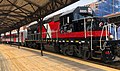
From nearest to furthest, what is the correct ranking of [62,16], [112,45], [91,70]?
[91,70]
[112,45]
[62,16]

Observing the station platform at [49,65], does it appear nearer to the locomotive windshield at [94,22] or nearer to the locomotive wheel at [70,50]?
the locomotive wheel at [70,50]

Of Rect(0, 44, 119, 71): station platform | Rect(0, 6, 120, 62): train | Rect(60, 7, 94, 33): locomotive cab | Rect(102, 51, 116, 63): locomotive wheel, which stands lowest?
Rect(0, 44, 119, 71): station platform

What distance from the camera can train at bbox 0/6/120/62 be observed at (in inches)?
476

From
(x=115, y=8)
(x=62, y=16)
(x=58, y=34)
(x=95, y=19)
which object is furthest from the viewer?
(x=115, y=8)

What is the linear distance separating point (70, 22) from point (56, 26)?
349 centimetres

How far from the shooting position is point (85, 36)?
13.8 m

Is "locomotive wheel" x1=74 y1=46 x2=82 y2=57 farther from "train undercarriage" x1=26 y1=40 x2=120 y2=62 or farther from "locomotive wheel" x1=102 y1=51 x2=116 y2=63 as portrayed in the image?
"locomotive wheel" x1=102 y1=51 x2=116 y2=63

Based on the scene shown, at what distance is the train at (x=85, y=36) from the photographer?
1209 centimetres

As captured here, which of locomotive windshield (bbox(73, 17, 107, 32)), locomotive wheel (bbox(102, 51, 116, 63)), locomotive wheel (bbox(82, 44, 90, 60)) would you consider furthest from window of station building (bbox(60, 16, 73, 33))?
locomotive wheel (bbox(102, 51, 116, 63))

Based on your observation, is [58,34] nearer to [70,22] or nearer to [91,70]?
[70,22]

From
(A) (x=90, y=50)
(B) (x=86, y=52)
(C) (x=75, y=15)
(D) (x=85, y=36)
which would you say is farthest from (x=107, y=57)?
(C) (x=75, y=15)

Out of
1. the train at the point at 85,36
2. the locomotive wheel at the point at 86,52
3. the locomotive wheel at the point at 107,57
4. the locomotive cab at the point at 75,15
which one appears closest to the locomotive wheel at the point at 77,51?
the train at the point at 85,36

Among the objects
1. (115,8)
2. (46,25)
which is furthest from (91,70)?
(115,8)

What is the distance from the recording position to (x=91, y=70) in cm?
978
